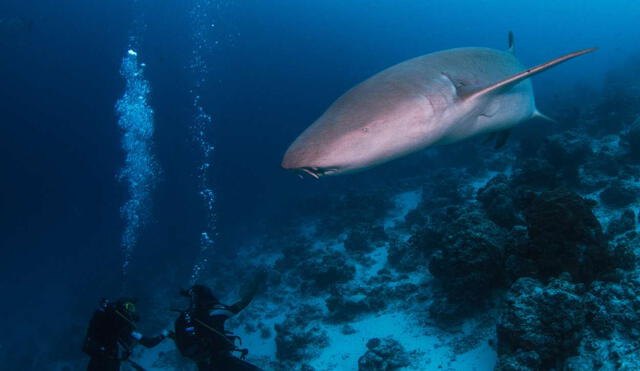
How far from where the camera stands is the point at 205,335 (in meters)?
5.20

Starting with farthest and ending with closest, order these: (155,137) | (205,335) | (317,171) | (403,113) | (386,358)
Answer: (155,137) < (386,358) < (205,335) < (403,113) < (317,171)

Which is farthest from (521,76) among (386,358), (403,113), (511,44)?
(386,358)

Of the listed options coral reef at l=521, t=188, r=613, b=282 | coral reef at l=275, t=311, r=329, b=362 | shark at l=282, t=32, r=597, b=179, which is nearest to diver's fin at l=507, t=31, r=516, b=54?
coral reef at l=521, t=188, r=613, b=282

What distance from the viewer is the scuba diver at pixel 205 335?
16.8 ft

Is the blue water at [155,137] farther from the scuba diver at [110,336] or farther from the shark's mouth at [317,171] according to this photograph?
the shark's mouth at [317,171]

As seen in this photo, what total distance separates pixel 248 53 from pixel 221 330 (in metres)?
72.7

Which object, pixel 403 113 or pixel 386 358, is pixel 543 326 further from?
pixel 403 113

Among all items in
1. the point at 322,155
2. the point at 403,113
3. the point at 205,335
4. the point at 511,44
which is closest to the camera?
the point at 322,155

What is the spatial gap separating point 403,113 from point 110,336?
573 cm

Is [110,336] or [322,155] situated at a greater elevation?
[322,155]

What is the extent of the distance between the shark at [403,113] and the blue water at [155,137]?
53.8ft

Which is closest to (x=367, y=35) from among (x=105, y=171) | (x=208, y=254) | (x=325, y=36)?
(x=325, y=36)

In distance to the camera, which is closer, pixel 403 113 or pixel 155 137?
pixel 403 113

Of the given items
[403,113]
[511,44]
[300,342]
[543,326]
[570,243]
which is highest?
[511,44]
